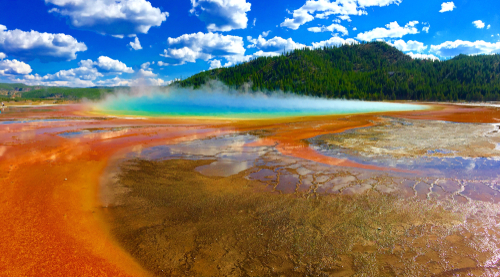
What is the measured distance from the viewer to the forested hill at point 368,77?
103 m

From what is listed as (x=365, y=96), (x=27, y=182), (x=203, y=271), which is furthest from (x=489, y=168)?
(x=365, y=96)

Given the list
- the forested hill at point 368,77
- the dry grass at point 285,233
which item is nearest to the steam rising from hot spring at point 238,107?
the dry grass at point 285,233

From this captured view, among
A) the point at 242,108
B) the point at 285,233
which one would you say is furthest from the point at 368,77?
the point at 285,233

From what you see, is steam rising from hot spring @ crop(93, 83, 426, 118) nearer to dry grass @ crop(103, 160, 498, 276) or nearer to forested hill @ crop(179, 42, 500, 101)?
dry grass @ crop(103, 160, 498, 276)

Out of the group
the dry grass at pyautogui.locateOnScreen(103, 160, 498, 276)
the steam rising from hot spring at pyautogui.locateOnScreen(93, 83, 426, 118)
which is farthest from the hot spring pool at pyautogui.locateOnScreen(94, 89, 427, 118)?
the dry grass at pyautogui.locateOnScreen(103, 160, 498, 276)

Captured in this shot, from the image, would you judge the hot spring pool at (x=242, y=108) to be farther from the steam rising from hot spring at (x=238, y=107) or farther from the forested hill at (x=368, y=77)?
the forested hill at (x=368, y=77)

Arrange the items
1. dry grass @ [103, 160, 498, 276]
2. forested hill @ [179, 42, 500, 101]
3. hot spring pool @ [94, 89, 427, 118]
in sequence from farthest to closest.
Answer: forested hill @ [179, 42, 500, 101], hot spring pool @ [94, 89, 427, 118], dry grass @ [103, 160, 498, 276]

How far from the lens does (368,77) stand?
432ft

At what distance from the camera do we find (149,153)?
42.0 ft

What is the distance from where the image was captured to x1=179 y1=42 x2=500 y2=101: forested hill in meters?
103

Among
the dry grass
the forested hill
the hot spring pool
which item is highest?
the forested hill

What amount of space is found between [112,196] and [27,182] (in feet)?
12.3

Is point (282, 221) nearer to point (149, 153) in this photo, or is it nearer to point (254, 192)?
point (254, 192)

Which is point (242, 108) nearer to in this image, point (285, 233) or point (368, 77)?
point (285, 233)
